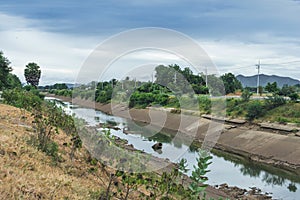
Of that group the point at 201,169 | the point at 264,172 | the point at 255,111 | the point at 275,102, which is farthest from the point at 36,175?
the point at 275,102

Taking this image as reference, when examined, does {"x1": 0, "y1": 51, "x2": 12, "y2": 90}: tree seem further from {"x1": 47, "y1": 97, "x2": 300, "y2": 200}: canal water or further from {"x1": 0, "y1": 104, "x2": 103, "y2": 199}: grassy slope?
{"x1": 0, "y1": 104, "x2": 103, "y2": 199}: grassy slope

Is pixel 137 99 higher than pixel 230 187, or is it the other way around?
pixel 137 99

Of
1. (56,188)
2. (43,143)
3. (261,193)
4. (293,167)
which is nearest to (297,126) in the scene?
(293,167)

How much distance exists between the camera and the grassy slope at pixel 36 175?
246 inches

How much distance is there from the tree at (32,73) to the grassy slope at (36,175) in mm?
57825

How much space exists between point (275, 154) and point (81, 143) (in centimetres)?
1680

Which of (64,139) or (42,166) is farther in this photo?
(64,139)

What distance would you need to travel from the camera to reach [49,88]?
378 feet

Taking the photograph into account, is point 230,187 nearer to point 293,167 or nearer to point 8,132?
point 293,167

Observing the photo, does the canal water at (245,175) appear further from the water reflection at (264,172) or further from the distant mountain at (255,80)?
the distant mountain at (255,80)

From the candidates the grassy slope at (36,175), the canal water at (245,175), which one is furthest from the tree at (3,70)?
the grassy slope at (36,175)

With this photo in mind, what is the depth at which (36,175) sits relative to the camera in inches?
281

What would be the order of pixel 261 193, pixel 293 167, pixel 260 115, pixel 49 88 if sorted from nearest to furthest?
1. pixel 261 193
2. pixel 293 167
3. pixel 260 115
4. pixel 49 88

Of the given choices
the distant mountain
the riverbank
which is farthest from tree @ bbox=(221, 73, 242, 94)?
the riverbank
